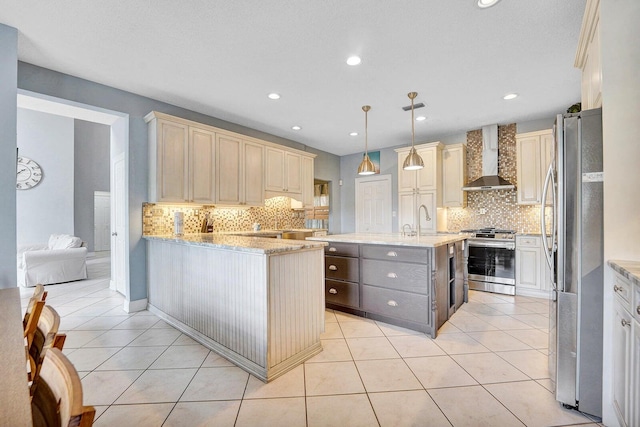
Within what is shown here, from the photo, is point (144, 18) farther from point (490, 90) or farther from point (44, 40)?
point (490, 90)

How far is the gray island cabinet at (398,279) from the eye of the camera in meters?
2.81

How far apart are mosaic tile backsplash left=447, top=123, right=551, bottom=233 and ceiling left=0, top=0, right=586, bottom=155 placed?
0.81 m

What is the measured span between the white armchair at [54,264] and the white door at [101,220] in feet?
10.7

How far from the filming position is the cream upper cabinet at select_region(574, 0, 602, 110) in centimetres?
181

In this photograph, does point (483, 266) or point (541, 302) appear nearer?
point (541, 302)

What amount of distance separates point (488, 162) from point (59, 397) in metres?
5.56

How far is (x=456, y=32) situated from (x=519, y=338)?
2.79m

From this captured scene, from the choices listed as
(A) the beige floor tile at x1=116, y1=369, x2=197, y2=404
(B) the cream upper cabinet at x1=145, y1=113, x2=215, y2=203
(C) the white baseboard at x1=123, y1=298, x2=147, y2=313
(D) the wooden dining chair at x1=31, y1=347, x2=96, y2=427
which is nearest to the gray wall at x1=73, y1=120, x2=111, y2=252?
(C) the white baseboard at x1=123, y1=298, x2=147, y2=313

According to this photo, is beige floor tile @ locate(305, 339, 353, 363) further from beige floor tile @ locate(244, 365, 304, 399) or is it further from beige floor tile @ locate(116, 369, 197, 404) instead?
beige floor tile @ locate(116, 369, 197, 404)

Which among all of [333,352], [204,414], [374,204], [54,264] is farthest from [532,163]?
[54,264]

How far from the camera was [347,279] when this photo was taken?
11.0 ft

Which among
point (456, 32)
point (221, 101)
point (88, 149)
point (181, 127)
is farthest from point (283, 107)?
point (88, 149)

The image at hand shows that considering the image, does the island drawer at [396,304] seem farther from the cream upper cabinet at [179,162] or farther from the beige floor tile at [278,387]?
the cream upper cabinet at [179,162]

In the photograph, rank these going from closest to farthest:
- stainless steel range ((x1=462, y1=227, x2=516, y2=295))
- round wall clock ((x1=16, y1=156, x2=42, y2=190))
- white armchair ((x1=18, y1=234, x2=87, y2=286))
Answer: stainless steel range ((x1=462, y1=227, x2=516, y2=295)) < white armchair ((x1=18, y1=234, x2=87, y2=286)) < round wall clock ((x1=16, y1=156, x2=42, y2=190))
